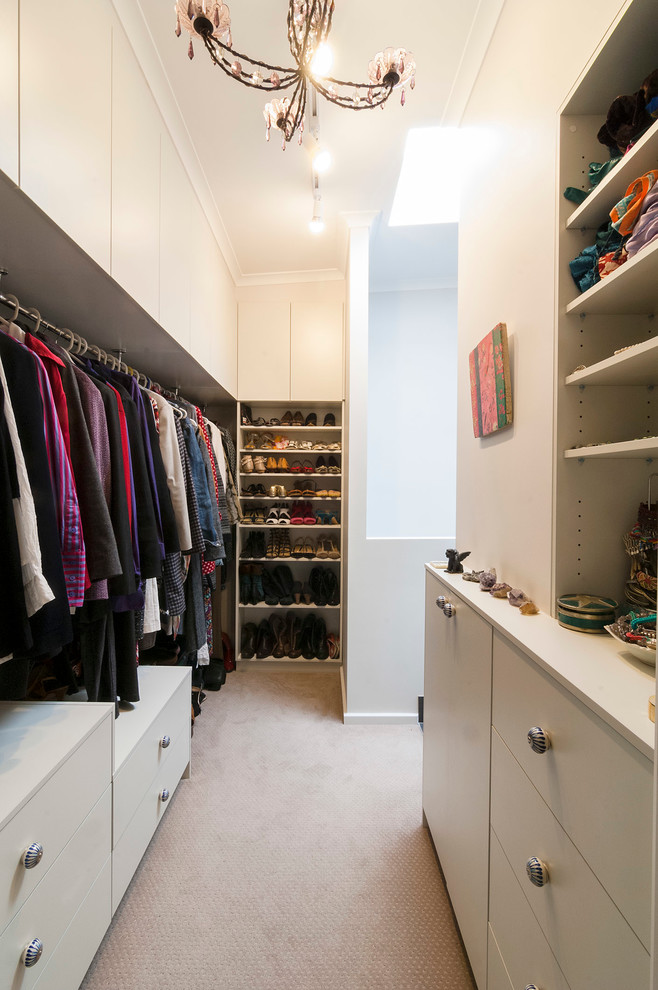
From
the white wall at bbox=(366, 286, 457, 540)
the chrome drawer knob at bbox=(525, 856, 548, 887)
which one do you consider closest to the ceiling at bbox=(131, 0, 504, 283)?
the white wall at bbox=(366, 286, 457, 540)

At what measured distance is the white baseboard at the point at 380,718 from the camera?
212 centimetres

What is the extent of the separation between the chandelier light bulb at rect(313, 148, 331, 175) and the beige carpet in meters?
2.72

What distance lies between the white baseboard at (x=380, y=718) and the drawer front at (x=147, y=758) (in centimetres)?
91

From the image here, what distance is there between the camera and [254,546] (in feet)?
9.23

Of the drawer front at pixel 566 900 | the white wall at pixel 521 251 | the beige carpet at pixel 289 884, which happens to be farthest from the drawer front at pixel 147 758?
the white wall at pixel 521 251

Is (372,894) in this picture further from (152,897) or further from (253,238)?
(253,238)

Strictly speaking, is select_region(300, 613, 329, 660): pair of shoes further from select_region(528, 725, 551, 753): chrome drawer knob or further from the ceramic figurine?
select_region(528, 725, 551, 753): chrome drawer knob

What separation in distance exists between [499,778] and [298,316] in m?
2.75

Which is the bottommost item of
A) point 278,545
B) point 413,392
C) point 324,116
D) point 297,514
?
point 278,545

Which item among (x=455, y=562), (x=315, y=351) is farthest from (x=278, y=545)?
(x=455, y=562)

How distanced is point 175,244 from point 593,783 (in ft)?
6.83

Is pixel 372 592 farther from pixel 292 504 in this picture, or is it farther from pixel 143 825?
pixel 143 825

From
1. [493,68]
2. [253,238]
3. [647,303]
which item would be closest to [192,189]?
[253,238]

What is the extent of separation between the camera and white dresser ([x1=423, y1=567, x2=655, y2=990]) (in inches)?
17.3
